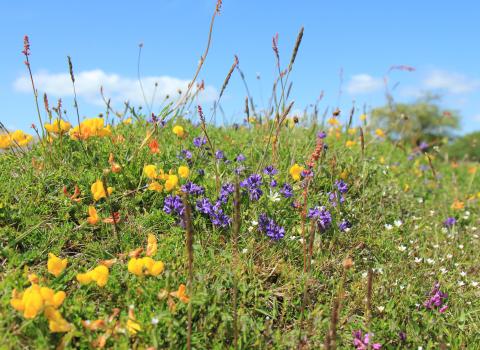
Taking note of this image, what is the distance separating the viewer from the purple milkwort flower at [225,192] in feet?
10.8

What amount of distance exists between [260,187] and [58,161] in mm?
1499

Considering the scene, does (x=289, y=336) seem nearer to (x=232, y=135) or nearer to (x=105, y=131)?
(x=105, y=131)

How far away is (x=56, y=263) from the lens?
2434 millimetres

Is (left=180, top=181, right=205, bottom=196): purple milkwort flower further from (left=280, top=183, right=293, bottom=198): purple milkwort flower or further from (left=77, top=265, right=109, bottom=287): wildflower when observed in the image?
(left=77, top=265, right=109, bottom=287): wildflower

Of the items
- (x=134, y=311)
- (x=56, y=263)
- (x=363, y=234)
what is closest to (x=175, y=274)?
(x=134, y=311)

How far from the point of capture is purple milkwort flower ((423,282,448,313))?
294 cm

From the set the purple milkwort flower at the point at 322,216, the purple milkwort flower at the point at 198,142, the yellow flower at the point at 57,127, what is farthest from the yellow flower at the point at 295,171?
the yellow flower at the point at 57,127

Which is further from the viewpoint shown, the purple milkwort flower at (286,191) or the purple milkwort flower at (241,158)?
the purple milkwort flower at (241,158)

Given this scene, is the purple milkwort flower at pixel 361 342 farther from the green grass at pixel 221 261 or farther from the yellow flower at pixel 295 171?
the yellow flower at pixel 295 171

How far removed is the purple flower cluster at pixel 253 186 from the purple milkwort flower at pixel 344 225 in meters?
0.60

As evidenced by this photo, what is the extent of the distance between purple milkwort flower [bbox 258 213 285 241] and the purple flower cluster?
208 mm

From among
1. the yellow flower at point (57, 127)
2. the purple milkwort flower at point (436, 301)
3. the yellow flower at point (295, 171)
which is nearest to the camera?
the purple milkwort flower at point (436, 301)

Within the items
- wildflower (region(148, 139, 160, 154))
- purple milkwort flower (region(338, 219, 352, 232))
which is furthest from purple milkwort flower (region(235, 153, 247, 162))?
purple milkwort flower (region(338, 219, 352, 232))

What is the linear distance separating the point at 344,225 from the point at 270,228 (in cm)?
61
